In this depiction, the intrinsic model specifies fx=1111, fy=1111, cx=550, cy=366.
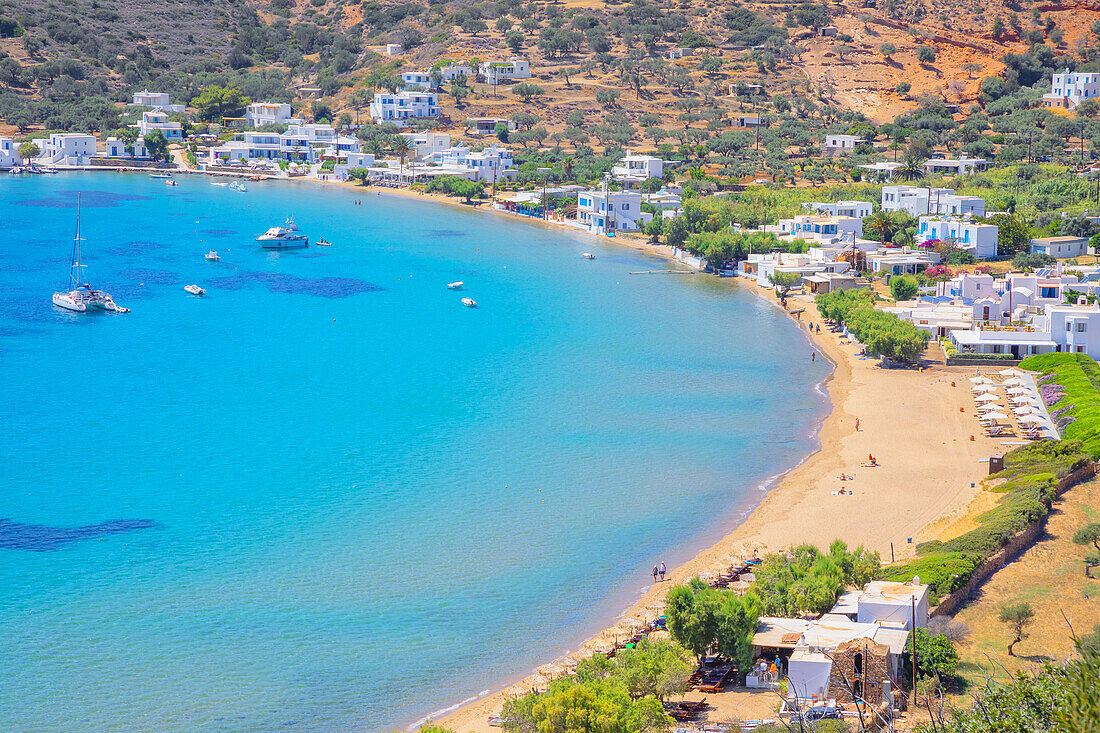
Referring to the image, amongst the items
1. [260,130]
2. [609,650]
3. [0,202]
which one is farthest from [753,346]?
[260,130]

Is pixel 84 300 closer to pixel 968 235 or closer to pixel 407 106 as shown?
pixel 968 235

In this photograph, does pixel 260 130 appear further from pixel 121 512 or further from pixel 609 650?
pixel 609 650

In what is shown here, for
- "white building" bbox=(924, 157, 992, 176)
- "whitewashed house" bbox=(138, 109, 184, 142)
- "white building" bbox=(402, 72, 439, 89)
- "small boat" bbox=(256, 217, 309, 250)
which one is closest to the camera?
"small boat" bbox=(256, 217, 309, 250)

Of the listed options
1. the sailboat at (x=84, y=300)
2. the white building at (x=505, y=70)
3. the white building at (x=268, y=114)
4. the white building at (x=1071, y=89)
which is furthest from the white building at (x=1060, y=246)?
the white building at (x=268, y=114)

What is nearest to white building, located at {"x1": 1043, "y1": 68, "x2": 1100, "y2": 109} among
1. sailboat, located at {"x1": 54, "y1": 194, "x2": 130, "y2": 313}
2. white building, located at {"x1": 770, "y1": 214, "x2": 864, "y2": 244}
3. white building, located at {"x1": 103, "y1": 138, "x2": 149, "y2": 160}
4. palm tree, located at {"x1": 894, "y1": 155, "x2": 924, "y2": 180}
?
palm tree, located at {"x1": 894, "y1": 155, "x2": 924, "y2": 180}

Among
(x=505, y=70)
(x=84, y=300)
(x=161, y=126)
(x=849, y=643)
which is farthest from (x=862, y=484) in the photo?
(x=161, y=126)

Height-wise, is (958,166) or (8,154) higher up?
(958,166)

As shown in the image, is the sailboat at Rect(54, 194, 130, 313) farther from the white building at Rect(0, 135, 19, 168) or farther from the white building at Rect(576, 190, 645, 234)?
the white building at Rect(0, 135, 19, 168)

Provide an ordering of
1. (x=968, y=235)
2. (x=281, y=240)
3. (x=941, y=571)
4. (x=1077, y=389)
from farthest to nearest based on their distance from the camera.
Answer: (x=281, y=240), (x=968, y=235), (x=1077, y=389), (x=941, y=571)
